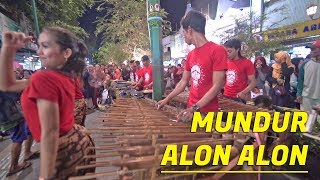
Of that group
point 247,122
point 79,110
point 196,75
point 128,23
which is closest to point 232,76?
point 196,75

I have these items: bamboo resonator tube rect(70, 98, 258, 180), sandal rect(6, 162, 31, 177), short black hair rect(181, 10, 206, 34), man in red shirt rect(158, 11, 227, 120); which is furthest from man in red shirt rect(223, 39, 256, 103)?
sandal rect(6, 162, 31, 177)

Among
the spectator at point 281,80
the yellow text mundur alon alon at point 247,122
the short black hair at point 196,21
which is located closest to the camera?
the yellow text mundur alon alon at point 247,122

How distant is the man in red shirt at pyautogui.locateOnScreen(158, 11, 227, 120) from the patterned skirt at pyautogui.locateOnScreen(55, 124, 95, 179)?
42.2 inches

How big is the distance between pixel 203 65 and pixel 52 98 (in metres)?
1.81

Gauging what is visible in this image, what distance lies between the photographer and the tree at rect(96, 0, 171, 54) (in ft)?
62.6

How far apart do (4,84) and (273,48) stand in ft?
41.6

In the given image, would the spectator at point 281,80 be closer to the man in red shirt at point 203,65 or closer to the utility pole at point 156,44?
the utility pole at point 156,44

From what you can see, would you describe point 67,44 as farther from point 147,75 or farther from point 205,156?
point 147,75

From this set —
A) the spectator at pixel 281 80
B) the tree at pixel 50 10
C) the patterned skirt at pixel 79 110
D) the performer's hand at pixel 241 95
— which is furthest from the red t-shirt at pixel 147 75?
the tree at pixel 50 10

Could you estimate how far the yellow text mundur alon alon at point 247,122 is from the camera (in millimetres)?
2429

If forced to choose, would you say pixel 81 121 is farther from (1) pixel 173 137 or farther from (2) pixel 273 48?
(2) pixel 273 48

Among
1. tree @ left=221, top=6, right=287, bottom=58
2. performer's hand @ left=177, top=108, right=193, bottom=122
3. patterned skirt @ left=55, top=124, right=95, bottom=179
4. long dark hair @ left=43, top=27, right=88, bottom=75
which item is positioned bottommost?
patterned skirt @ left=55, top=124, right=95, bottom=179

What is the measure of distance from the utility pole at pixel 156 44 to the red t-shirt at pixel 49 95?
450 cm
